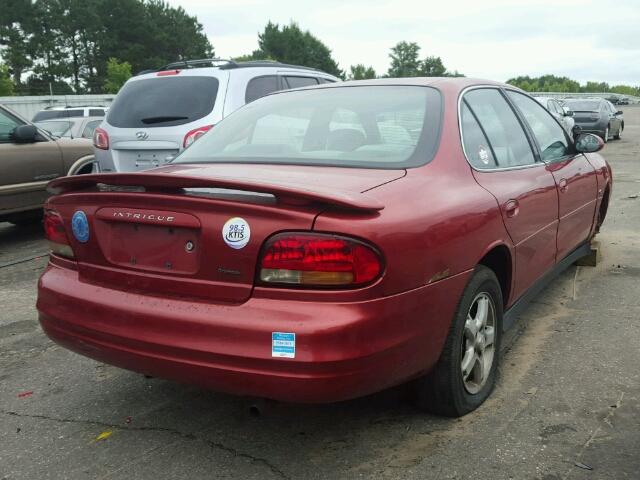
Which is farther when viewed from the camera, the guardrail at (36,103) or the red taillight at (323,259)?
the guardrail at (36,103)

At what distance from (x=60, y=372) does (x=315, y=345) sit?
209 cm

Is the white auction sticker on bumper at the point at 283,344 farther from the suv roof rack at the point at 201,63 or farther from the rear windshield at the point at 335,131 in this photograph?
the suv roof rack at the point at 201,63

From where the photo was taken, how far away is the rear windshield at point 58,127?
506 inches

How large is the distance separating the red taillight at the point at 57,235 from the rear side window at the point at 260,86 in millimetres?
4053

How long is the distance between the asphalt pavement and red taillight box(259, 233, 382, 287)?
654 millimetres

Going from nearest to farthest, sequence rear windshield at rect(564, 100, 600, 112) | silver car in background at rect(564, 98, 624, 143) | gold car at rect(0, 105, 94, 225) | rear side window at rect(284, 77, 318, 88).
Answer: gold car at rect(0, 105, 94, 225)
rear side window at rect(284, 77, 318, 88)
silver car in background at rect(564, 98, 624, 143)
rear windshield at rect(564, 100, 600, 112)

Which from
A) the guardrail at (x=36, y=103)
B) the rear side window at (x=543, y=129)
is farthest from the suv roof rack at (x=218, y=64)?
the guardrail at (x=36, y=103)

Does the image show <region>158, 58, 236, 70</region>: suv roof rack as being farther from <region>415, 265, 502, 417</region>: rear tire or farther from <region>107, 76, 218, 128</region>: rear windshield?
<region>415, 265, 502, 417</region>: rear tire

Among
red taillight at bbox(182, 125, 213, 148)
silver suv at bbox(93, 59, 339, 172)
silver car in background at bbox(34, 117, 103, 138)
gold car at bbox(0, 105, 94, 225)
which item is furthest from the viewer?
silver car in background at bbox(34, 117, 103, 138)

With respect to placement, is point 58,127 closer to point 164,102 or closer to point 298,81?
point 298,81

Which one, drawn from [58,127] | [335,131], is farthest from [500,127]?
[58,127]

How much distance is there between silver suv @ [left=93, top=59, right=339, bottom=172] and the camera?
6605mm

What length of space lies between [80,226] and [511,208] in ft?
6.72

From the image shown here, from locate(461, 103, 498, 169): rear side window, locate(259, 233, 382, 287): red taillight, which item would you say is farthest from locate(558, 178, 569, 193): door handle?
locate(259, 233, 382, 287): red taillight
